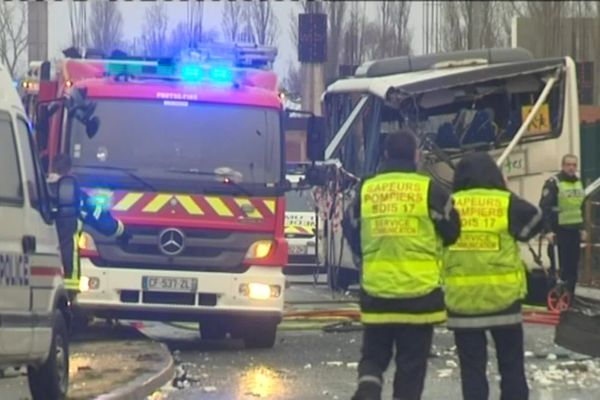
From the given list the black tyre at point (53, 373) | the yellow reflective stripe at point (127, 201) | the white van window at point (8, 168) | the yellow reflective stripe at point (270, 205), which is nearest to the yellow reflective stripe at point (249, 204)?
the yellow reflective stripe at point (270, 205)

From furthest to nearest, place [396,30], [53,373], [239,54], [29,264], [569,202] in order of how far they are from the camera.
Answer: [396,30] → [569,202] → [239,54] → [53,373] → [29,264]

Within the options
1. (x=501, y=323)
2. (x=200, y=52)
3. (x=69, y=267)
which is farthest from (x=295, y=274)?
(x=501, y=323)

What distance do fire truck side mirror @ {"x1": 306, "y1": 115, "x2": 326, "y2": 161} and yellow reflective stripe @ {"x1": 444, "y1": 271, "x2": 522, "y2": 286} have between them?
6.18m

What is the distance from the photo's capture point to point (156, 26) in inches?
655

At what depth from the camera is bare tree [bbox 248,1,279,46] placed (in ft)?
56.1

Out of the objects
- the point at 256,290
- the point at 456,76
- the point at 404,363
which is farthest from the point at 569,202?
the point at 404,363

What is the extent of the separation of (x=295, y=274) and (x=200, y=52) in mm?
9755

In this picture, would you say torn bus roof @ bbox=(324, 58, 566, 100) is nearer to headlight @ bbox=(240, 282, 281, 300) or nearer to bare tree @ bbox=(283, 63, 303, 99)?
bare tree @ bbox=(283, 63, 303, 99)

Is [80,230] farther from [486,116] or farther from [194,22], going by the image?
[486,116]

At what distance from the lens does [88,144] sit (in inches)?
547

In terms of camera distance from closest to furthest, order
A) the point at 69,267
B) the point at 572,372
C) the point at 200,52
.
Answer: the point at 572,372, the point at 69,267, the point at 200,52

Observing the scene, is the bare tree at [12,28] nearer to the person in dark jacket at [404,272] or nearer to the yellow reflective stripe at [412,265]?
the person in dark jacket at [404,272]

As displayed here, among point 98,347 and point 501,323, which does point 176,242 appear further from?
point 501,323

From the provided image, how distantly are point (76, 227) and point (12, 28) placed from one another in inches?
145
